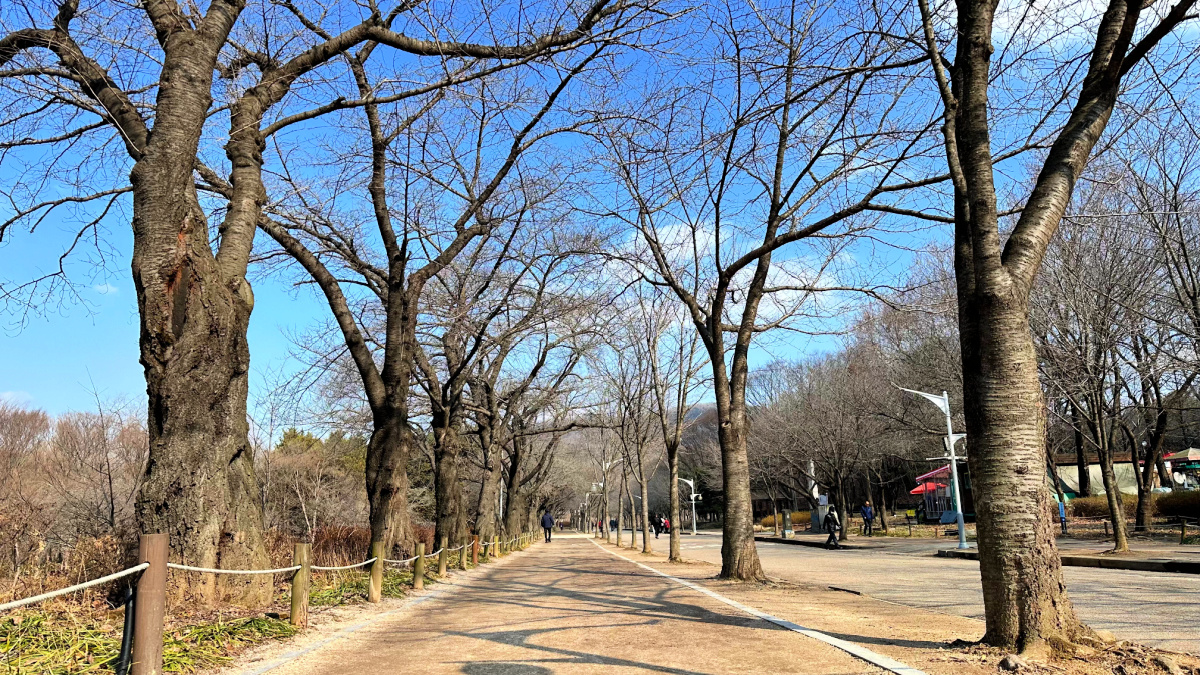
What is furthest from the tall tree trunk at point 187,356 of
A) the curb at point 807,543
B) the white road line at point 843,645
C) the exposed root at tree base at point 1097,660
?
the curb at point 807,543

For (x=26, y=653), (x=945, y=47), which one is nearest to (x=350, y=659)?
(x=26, y=653)

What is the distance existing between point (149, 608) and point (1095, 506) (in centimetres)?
3732


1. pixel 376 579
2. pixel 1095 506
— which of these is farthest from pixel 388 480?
pixel 1095 506

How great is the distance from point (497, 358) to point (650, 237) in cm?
1050

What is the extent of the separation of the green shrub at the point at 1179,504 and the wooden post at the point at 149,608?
31.0 meters

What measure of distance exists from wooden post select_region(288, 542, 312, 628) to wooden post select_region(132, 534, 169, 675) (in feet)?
9.28

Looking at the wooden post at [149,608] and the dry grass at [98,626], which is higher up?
the wooden post at [149,608]

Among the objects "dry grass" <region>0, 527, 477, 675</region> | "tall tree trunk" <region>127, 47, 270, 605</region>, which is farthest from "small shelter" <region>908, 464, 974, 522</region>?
"tall tree trunk" <region>127, 47, 270, 605</region>

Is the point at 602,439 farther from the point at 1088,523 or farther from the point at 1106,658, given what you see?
the point at 1106,658

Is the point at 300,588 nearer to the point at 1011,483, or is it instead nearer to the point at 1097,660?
the point at 1011,483

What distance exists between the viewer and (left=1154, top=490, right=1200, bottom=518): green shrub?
25969mm

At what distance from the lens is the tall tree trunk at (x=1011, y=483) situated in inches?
206

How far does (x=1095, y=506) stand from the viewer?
32.4m

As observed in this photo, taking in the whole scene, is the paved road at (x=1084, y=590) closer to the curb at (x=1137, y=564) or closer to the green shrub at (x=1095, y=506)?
the curb at (x=1137, y=564)
